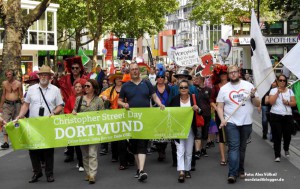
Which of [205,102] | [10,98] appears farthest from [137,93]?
[10,98]

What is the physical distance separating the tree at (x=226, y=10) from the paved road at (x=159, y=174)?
35.7m

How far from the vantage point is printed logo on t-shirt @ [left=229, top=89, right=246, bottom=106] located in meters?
8.62

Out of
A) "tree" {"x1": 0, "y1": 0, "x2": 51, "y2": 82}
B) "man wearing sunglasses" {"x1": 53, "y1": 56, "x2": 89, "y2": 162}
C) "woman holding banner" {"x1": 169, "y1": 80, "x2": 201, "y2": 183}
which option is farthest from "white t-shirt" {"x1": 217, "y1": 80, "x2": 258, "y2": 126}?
"tree" {"x1": 0, "y1": 0, "x2": 51, "y2": 82}

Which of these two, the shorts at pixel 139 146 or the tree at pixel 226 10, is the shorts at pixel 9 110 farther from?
the tree at pixel 226 10

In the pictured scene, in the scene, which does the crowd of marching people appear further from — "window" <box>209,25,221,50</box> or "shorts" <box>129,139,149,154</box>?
"window" <box>209,25,221,50</box>

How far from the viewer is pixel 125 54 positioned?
29078 millimetres

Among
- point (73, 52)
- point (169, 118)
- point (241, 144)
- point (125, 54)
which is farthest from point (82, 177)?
point (73, 52)

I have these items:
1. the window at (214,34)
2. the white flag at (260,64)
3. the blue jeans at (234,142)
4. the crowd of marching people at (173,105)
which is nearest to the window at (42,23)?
the crowd of marching people at (173,105)

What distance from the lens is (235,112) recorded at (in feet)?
28.3

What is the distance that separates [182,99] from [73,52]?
55965 millimetres

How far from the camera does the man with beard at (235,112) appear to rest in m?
8.62

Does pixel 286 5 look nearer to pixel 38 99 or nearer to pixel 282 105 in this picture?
pixel 282 105

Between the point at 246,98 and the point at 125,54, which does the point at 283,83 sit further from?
the point at 125,54

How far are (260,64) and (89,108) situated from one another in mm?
2716
